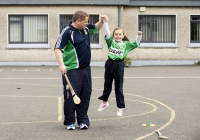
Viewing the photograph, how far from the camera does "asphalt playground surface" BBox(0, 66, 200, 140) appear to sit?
28.3ft

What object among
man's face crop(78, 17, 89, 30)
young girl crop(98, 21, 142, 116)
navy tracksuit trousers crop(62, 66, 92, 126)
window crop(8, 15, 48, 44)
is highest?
window crop(8, 15, 48, 44)

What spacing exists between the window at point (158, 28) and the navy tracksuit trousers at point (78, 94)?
20320mm

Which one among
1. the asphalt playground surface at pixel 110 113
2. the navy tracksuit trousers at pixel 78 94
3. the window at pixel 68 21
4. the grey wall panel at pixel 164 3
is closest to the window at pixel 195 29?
the grey wall panel at pixel 164 3

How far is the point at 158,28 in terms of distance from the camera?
29.8 metres

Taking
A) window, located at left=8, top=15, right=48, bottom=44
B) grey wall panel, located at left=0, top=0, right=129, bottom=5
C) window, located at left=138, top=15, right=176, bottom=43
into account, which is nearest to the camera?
grey wall panel, located at left=0, top=0, right=129, bottom=5

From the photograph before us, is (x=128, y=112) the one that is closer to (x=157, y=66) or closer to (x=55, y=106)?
(x=55, y=106)

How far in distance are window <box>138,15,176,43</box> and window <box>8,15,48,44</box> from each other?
546 cm

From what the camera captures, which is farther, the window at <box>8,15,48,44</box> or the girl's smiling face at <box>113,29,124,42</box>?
the window at <box>8,15,48,44</box>

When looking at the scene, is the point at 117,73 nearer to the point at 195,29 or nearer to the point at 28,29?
the point at 28,29

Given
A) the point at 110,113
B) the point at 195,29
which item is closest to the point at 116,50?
the point at 110,113

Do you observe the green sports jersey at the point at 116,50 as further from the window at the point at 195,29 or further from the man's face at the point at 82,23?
the window at the point at 195,29

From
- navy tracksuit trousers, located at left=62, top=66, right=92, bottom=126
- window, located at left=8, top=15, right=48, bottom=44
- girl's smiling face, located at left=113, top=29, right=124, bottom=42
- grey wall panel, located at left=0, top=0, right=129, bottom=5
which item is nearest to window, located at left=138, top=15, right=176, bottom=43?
grey wall panel, located at left=0, top=0, right=129, bottom=5

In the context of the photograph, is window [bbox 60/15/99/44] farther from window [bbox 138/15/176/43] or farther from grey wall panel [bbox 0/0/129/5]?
window [bbox 138/15/176/43]

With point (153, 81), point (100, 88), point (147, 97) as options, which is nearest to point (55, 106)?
point (147, 97)
